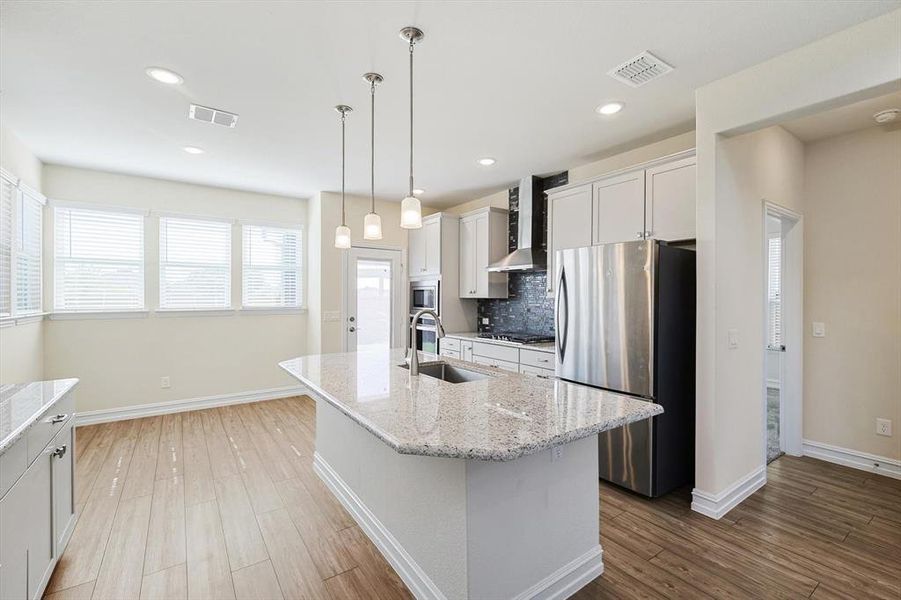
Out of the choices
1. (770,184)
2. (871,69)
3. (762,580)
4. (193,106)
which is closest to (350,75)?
(193,106)

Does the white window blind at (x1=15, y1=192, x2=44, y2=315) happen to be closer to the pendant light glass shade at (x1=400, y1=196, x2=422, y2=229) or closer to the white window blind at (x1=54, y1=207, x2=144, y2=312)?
the white window blind at (x1=54, y1=207, x2=144, y2=312)

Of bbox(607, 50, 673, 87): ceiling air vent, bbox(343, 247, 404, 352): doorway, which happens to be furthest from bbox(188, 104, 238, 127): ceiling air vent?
bbox(607, 50, 673, 87): ceiling air vent

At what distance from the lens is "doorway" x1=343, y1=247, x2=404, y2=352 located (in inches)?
A: 214

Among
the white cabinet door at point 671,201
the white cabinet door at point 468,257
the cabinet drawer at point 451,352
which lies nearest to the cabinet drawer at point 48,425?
the cabinet drawer at point 451,352

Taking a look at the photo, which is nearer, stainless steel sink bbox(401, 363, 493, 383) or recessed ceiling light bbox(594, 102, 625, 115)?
stainless steel sink bbox(401, 363, 493, 383)

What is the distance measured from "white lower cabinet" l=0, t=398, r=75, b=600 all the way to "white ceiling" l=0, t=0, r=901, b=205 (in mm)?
1934

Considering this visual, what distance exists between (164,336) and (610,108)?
5054mm

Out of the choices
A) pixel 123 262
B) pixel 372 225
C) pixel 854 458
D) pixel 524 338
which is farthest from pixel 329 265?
pixel 854 458

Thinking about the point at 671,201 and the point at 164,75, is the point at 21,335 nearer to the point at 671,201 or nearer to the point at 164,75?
the point at 164,75

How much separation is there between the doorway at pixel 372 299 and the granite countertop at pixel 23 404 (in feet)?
11.0

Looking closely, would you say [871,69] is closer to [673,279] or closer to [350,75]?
[673,279]

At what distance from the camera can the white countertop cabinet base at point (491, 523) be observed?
1618mm

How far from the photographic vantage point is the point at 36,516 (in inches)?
68.2

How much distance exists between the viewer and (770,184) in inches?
119
